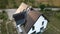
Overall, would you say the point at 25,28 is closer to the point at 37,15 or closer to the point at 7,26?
the point at 37,15

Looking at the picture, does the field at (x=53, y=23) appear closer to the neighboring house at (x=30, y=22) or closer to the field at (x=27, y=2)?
the neighboring house at (x=30, y=22)

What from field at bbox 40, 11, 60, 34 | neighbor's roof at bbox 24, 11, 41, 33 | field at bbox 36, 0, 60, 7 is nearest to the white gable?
neighbor's roof at bbox 24, 11, 41, 33

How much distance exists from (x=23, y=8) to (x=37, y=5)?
5054mm

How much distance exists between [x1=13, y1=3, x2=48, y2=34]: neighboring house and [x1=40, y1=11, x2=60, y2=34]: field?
104 centimetres

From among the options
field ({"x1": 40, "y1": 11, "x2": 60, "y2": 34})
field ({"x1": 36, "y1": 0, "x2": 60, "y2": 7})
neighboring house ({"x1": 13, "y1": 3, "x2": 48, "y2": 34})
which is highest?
neighboring house ({"x1": 13, "y1": 3, "x2": 48, "y2": 34})

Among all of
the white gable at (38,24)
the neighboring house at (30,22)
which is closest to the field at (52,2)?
the neighboring house at (30,22)

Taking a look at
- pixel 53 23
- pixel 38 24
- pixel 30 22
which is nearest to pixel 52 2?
pixel 53 23

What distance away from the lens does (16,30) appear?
15211mm

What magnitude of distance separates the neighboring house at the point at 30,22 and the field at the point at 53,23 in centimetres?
104

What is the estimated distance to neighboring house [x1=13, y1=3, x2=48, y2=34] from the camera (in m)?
13.4

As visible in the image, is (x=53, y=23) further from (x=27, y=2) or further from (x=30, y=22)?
(x=27, y=2)

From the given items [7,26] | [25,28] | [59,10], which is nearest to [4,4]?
[7,26]

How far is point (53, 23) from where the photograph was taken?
1673 centimetres

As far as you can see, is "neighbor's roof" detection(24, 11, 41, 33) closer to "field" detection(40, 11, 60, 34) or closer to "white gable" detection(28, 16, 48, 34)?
"white gable" detection(28, 16, 48, 34)
